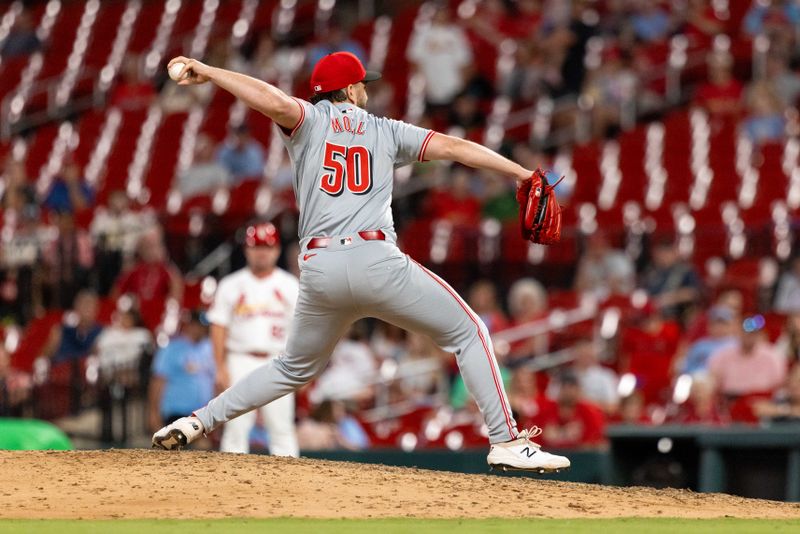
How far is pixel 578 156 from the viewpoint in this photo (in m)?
14.8

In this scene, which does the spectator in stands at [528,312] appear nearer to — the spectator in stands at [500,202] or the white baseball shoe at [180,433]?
the spectator in stands at [500,202]

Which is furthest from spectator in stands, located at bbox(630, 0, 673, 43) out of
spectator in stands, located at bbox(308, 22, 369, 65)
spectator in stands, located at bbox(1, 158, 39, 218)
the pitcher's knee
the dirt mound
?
the pitcher's knee

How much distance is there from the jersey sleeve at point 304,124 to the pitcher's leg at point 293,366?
2.22ft

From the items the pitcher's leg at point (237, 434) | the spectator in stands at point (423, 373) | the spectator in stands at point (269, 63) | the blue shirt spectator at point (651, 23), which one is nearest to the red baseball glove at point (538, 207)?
the pitcher's leg at point (237, 434)

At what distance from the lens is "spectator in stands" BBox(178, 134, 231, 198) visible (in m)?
16.0

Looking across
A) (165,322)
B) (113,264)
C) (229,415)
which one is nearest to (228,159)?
(113,264)

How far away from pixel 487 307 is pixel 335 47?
20.3 ft

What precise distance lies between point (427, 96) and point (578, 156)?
259 centimetres

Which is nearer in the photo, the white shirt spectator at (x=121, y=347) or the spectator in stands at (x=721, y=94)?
the white shirt spectator at (x=121, y=347)

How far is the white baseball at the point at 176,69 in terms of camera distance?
20.9 ft

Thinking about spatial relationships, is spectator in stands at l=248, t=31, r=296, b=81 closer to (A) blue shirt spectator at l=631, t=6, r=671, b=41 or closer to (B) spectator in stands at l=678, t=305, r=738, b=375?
(A) blue shirt spectator at l=631, t=6, r=671, b=41

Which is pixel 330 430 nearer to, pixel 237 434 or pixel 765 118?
pixel 237 434

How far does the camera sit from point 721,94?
14.7 metres

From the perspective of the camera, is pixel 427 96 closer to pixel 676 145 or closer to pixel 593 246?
pixel 676 145
